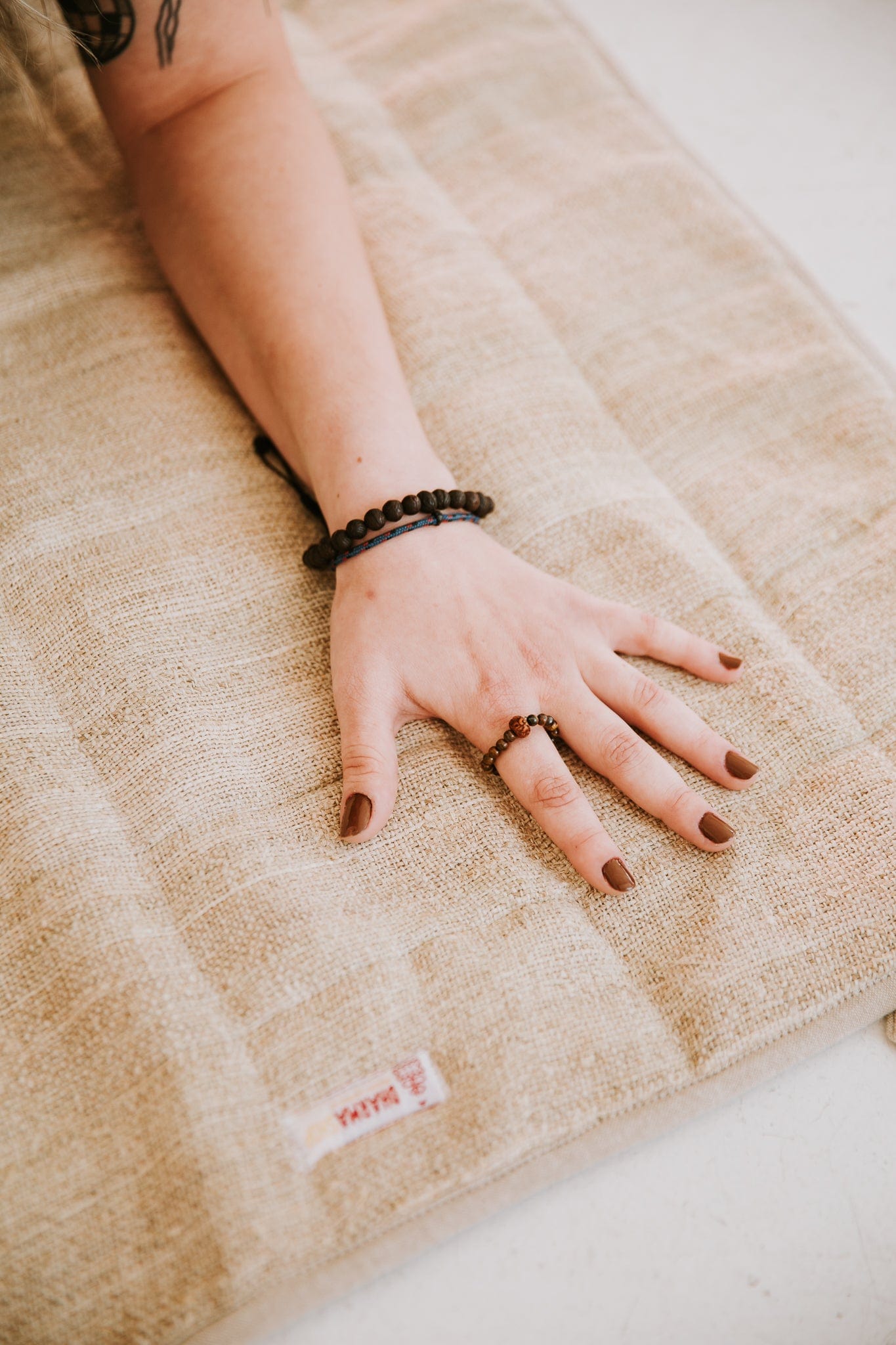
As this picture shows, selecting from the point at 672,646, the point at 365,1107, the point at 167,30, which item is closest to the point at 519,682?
the point at 672,646

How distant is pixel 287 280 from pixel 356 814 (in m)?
0.52

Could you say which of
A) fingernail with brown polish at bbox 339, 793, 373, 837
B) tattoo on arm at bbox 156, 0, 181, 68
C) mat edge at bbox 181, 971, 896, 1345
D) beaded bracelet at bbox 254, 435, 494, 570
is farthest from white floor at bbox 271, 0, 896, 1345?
tattoo on arm at bbox 156, 0, 181, 68

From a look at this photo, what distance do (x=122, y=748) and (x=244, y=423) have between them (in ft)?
1.24

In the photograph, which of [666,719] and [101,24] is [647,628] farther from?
[101,24]

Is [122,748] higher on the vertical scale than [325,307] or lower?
Result: lower

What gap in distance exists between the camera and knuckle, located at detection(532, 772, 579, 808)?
675 mm

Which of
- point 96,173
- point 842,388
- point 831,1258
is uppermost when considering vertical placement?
point 96,173

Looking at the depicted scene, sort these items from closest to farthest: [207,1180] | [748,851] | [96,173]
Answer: [207,1180], [748,851], [96,173]

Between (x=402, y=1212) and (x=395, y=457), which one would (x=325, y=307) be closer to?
(x=395, y=457)

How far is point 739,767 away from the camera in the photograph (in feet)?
2.26

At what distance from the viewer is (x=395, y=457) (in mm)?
804

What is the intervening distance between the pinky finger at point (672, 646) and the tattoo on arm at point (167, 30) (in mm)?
690

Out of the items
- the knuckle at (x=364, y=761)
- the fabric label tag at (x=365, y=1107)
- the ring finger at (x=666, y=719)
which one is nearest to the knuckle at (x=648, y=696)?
the ring finger at (x=666, y=719)

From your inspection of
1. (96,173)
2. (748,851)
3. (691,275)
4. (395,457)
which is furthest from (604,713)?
(96,173)
